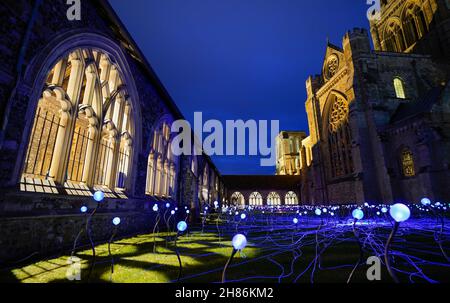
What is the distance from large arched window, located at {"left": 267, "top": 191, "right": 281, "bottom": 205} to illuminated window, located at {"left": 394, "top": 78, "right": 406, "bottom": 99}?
962 inches

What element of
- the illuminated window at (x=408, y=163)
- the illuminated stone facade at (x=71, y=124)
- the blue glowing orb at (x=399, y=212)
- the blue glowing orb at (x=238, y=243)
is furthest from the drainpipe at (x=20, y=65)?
the illuminated window at (x=408, y=163)

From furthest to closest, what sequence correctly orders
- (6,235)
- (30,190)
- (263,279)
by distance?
(30,190) → (6,235) → (263,279)

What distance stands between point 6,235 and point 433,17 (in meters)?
39.3

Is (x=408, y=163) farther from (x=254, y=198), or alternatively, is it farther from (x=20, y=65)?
(x=254, y=198)

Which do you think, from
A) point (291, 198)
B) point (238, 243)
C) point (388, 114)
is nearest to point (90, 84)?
point (238, 243)

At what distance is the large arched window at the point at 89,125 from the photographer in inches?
199

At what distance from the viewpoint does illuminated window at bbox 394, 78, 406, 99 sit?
2047cm

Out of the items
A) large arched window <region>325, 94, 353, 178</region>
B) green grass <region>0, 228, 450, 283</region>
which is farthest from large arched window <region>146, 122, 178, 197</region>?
large arched window <region>325, 94, 353, 178</region>

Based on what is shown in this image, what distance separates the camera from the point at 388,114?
61.7ft
